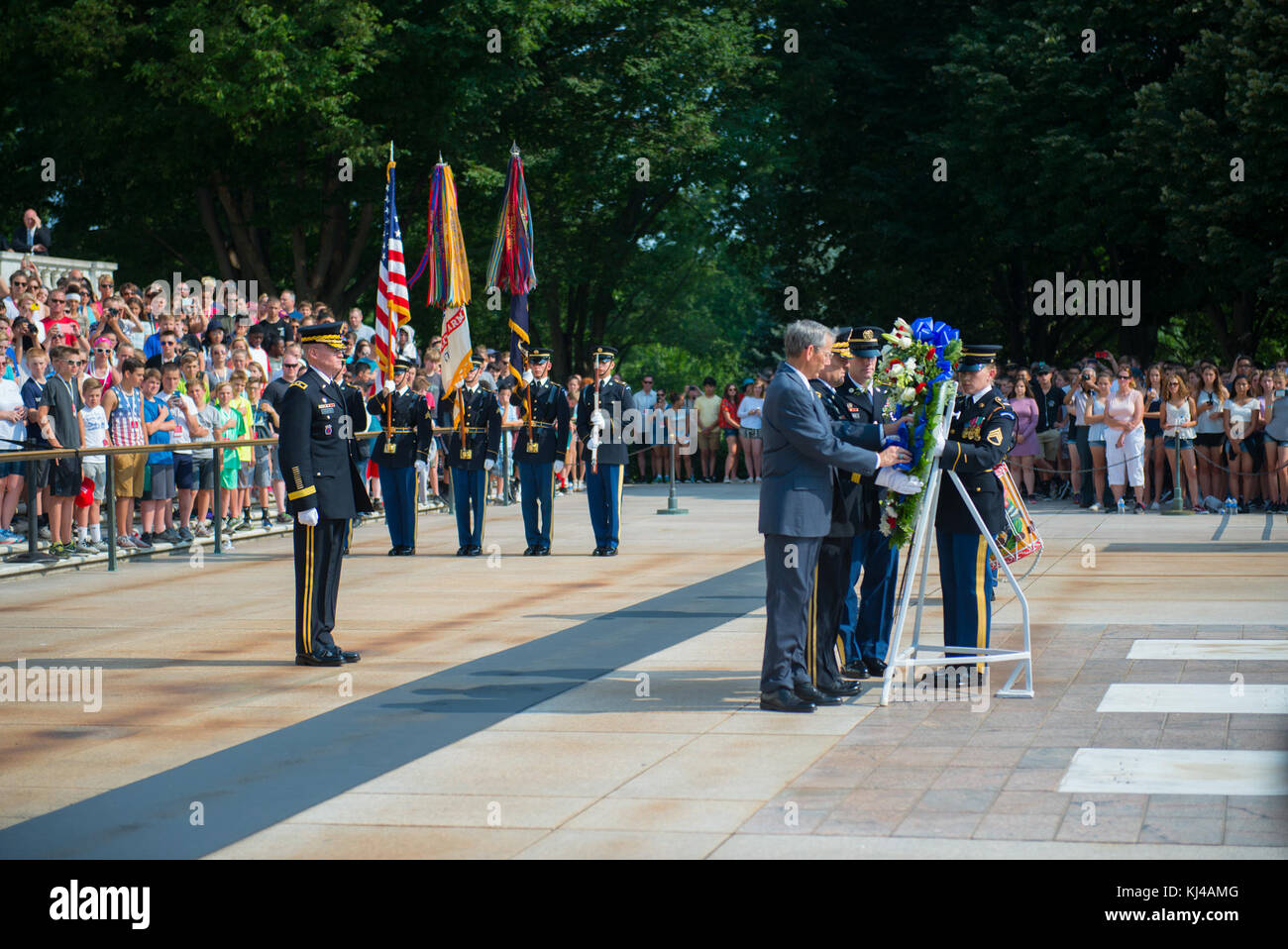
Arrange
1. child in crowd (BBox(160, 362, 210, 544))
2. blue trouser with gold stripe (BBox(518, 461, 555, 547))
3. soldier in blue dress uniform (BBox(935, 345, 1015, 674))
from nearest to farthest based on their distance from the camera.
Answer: soldier in blue dress uniform (BBox(935, 345, 1015, 674))
child in crowd (BBox(160, 362, 210, 544))
blue trouser with gold stripe (BBox(518, 461, 555, 547))

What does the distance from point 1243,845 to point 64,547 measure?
12033mm

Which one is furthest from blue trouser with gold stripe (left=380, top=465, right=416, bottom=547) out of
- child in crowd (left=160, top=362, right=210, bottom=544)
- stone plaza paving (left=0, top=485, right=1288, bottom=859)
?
stone plaza paving (left=0, top=485, right=1288, bottom=859)

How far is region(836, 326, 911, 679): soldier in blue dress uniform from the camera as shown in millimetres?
9094

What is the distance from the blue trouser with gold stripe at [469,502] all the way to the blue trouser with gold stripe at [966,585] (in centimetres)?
856

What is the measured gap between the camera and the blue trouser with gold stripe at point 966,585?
895 centimetres

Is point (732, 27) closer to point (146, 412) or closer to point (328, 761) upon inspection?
point (146, 412)

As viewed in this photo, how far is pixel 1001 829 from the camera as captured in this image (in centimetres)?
598

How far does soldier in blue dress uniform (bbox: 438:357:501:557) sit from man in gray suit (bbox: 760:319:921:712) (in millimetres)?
8836

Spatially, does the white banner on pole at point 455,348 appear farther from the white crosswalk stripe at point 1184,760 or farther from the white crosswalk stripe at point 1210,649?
the white crosswalk stripe at point 1184,760

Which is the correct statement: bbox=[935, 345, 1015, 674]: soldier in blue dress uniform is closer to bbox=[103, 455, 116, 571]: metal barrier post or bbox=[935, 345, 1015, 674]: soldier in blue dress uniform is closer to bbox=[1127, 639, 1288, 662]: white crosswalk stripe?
bbox=[1127, 639, 1288, 662]: white crosswalk stripe

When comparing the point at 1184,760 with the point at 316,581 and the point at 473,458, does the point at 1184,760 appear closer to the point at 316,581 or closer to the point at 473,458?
the point at 316,581

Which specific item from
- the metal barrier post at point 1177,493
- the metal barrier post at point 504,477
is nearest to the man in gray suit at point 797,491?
the metal barrier post at point 1177,493

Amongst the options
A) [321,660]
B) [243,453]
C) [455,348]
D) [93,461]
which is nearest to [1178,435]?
[455,348]
